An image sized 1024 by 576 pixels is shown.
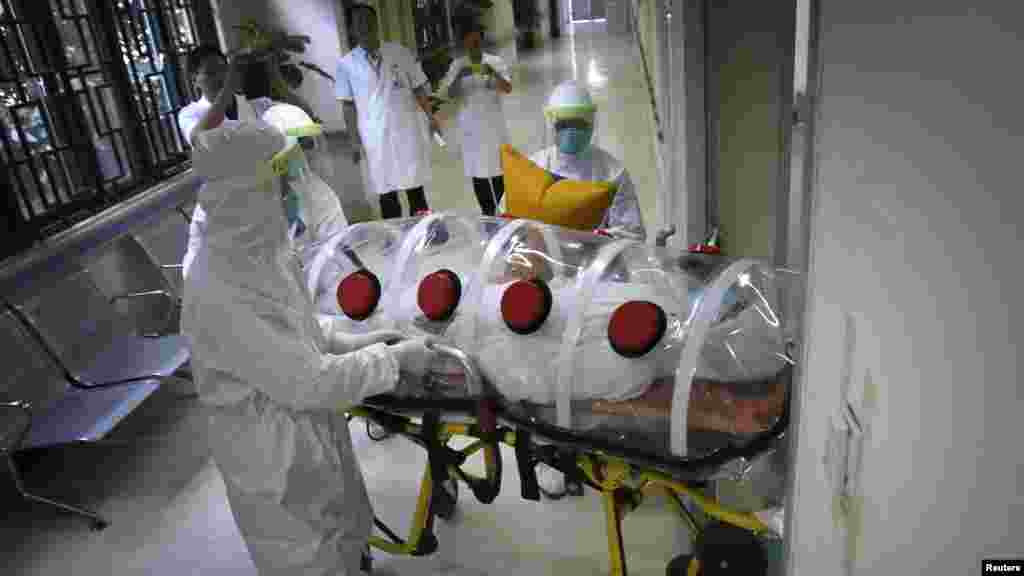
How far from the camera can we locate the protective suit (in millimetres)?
2566

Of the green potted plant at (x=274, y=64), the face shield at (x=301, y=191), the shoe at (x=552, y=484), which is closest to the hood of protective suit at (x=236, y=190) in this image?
the face shield at (x=301, y=191)

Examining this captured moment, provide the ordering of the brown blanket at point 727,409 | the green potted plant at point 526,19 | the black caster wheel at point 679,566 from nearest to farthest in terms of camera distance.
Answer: the brown blanket at point 727,409
the black caster wheel at point 679,566
the green potted plant at point 526,19

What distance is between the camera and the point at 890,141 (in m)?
0.72

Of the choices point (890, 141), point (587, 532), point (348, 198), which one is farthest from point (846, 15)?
point (348, 198)

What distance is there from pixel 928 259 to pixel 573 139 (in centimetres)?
201

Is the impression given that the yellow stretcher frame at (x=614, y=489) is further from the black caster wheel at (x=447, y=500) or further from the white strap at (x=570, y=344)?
the white strap at (x=570, y=344)

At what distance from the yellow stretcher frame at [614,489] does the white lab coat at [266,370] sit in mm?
211

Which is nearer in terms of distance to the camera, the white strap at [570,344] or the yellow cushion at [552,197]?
the white strap at [570,344]

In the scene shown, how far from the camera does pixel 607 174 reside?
8.73 feet

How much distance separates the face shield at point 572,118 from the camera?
2607 mm

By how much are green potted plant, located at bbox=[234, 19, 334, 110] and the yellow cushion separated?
3.82 m

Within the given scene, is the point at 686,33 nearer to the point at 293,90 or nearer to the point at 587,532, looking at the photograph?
the point at 587,532

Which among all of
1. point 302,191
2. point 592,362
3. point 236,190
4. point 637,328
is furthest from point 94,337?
point 637,328

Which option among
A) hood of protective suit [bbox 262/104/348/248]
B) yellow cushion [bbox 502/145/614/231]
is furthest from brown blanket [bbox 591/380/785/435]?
hood of protective suit [bbox 262/104/348/248]
